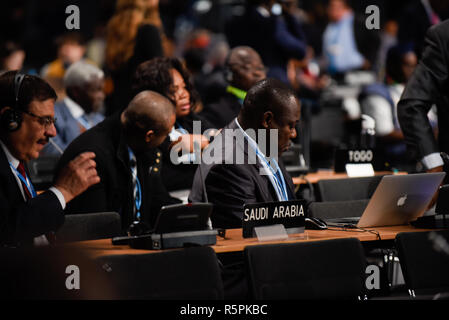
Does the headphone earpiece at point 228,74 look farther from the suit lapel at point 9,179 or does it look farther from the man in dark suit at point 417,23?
the suit lapel at point 9,179

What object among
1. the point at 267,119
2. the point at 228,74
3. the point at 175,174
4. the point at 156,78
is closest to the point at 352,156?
the point at 175,174

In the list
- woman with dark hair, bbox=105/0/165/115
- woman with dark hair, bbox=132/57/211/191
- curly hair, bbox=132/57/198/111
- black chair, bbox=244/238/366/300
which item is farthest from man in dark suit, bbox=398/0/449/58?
black chair, bbox=244/238/366/300

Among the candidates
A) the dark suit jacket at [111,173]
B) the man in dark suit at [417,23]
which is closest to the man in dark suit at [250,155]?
the dark suit jacket at [111,173]

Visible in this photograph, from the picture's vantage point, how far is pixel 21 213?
2.84 m

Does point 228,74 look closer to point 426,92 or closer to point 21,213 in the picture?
point 426,92

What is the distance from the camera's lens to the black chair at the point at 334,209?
407 centimetres

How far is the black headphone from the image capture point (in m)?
2.91

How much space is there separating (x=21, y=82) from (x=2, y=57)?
18.0 feet

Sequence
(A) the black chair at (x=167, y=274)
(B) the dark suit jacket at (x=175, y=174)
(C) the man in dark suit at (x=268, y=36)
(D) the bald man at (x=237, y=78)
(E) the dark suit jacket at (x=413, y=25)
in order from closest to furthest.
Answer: (A) the black chair at (x=167, y=274) → (B) the dark suit jacket at (x=175, y=174) → (D) the bald man at (x=237, y=78) → (C) the man in dark suit at (x=268, y=36) → (E) the dark suit jacket at (x=413, y=25)

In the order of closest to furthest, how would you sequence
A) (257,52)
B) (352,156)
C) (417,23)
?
(352,156) < (257,52) < (417,23)

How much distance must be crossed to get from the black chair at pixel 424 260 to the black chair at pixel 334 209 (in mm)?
931

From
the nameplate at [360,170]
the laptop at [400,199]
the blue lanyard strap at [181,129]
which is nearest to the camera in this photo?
the laptop at [400,199]

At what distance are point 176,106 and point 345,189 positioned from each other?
4.35 feet
